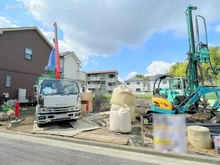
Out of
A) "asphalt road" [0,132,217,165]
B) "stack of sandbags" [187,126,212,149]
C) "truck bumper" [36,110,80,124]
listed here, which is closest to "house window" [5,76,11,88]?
"truck bumper" [36,110,80,124]

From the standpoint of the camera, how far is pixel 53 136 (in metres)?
5.75

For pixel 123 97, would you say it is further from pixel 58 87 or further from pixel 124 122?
pixel 58 87

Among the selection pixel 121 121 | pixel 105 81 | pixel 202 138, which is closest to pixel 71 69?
pixel 121 121

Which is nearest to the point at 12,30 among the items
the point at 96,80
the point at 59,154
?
the point at 59,154

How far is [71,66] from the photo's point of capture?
996 inches

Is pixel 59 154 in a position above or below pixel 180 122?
below

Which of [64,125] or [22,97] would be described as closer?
[64,125]

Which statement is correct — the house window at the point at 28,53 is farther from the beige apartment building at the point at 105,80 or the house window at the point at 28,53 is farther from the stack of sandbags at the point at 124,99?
the beige apartment building at the point at 105,80

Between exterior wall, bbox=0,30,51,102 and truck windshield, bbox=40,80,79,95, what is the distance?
950 cm

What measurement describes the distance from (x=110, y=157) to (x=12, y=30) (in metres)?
16.0

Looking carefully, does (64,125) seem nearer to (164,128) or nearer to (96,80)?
(164,128)

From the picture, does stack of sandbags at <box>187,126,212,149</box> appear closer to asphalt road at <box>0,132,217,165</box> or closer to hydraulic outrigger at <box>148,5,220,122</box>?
asphalt road at <box>0,132,217,165</box>

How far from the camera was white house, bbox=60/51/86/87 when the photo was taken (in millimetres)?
23438

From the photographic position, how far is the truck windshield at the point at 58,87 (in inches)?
278
